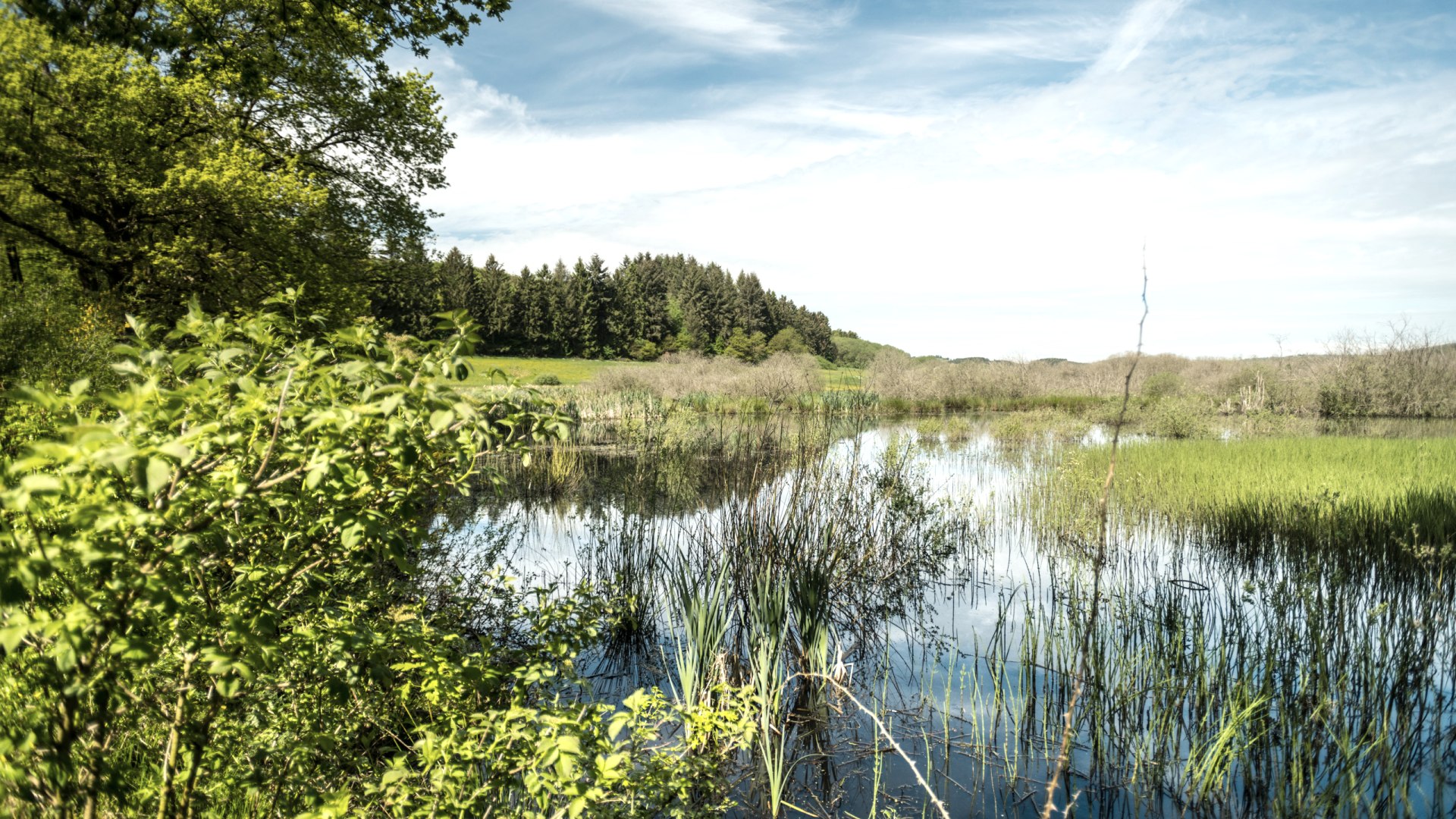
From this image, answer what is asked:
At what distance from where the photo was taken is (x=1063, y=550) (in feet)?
26.3

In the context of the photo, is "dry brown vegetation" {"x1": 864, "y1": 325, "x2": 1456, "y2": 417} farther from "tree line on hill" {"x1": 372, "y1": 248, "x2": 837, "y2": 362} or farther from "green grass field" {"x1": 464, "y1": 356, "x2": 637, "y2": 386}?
"tree line on hill" {"x1": 372, "y1": 248, "x2": 837, "y2": 362}

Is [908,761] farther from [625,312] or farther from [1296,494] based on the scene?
[625,312]

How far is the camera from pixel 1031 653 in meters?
4.77

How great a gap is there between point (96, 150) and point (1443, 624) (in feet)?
56.6

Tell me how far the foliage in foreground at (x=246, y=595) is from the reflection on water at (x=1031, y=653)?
6.17ft

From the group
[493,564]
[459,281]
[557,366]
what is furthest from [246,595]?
[459,281]

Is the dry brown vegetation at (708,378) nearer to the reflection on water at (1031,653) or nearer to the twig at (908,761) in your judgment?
the reflection on water at (1031,653)

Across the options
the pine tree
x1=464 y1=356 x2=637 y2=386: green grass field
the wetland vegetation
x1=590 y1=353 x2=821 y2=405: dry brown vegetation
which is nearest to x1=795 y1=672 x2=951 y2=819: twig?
the wetland vegetation

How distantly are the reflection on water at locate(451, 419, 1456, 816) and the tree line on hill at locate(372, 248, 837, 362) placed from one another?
48083 mm

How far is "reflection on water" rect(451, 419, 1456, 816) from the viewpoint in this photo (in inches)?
145

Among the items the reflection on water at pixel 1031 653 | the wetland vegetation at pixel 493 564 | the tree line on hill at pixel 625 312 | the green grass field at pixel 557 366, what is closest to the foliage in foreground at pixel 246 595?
the wetland vegetation at pixel 493 564

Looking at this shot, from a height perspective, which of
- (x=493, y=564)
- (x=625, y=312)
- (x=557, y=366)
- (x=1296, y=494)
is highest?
(x=625, y=312)

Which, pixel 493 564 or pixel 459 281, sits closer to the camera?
pixel 493 564

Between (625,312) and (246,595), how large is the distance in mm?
67928
